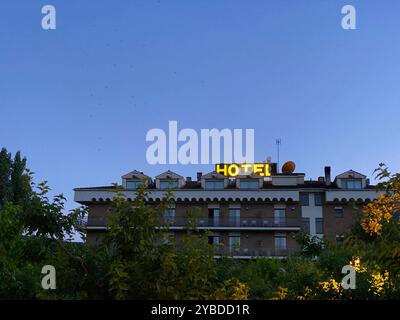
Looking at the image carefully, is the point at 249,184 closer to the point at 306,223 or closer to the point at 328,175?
the point at 306,223

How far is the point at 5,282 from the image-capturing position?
1326 cm

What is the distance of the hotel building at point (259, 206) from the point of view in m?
55.7

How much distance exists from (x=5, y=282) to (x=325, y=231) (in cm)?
4756

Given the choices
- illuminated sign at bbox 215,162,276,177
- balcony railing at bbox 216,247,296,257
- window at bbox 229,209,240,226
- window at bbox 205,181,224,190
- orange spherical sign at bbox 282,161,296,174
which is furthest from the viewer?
orange spherical sign at bbox 282,161,296,174

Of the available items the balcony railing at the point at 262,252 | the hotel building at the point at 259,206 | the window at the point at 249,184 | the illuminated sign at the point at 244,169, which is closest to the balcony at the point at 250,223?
the hotel building at the point at 259,206

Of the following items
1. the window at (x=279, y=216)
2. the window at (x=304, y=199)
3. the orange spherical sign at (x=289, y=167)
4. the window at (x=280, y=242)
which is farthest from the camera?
the orange spherical sign at (x=289, y=167)

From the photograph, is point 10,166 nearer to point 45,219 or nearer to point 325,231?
point 325,231

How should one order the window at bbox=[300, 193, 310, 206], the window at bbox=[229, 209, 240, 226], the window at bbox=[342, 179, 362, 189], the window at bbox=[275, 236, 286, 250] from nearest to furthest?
the window at bbox=[275, 236, 286, 250], the window at bbox=[229, 209, 240, 226], the window at bbox=[342, 179, 362, 189], the window at bbox=[300, 193, 310, 206]

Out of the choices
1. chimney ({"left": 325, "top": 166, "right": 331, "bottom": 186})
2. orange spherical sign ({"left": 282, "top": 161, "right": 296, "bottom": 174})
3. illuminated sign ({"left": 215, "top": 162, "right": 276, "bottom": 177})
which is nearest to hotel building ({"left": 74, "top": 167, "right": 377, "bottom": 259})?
chimney ({"left": 325, "top": 166, "right": 331, "bottom": 186})

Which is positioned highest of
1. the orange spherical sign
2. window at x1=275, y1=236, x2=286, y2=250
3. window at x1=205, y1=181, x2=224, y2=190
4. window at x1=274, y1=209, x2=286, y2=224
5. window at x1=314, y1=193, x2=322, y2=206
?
the orange spherical sign

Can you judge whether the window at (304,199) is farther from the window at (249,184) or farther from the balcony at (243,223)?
the window at (249,184)

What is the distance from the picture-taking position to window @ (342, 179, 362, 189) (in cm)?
5682

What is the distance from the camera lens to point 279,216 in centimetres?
5647

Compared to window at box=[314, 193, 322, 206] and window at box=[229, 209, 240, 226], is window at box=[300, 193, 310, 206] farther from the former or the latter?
window at box=[229, 209, 240, 226]
